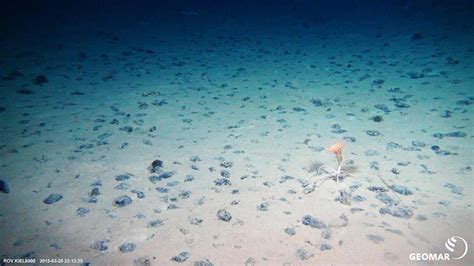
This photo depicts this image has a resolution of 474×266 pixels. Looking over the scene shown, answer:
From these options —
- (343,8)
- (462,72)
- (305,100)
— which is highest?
(343,8)

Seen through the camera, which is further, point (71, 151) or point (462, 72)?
point (462, 72)

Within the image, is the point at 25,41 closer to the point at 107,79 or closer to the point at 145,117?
the point at 107,79

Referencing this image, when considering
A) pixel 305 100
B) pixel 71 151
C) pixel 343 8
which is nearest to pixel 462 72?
pixel 305 100

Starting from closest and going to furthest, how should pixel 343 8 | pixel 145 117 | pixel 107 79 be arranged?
pixel 145 117 → pixel 107 79 → pixel 343 8

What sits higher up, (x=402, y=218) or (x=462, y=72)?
(x=462, y=72)

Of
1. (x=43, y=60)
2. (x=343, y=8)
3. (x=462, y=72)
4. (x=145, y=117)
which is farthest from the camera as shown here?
(x=343, y=8)

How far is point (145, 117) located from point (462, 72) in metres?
7.79

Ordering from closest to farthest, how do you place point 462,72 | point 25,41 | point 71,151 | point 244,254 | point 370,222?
point 244,254 < point 370,222 < point 71,151 < point 462,72 < point 25,41

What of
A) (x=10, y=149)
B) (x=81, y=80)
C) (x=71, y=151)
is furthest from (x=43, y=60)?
(x=71, y=151)

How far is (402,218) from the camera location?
3.02 m

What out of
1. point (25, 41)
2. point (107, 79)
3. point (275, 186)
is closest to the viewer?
point (275, 186)

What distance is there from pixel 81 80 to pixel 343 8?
802 inches

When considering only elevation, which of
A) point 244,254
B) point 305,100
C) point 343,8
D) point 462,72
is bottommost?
point 244,254

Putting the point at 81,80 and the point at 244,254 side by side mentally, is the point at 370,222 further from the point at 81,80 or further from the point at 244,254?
the point at 81,80
